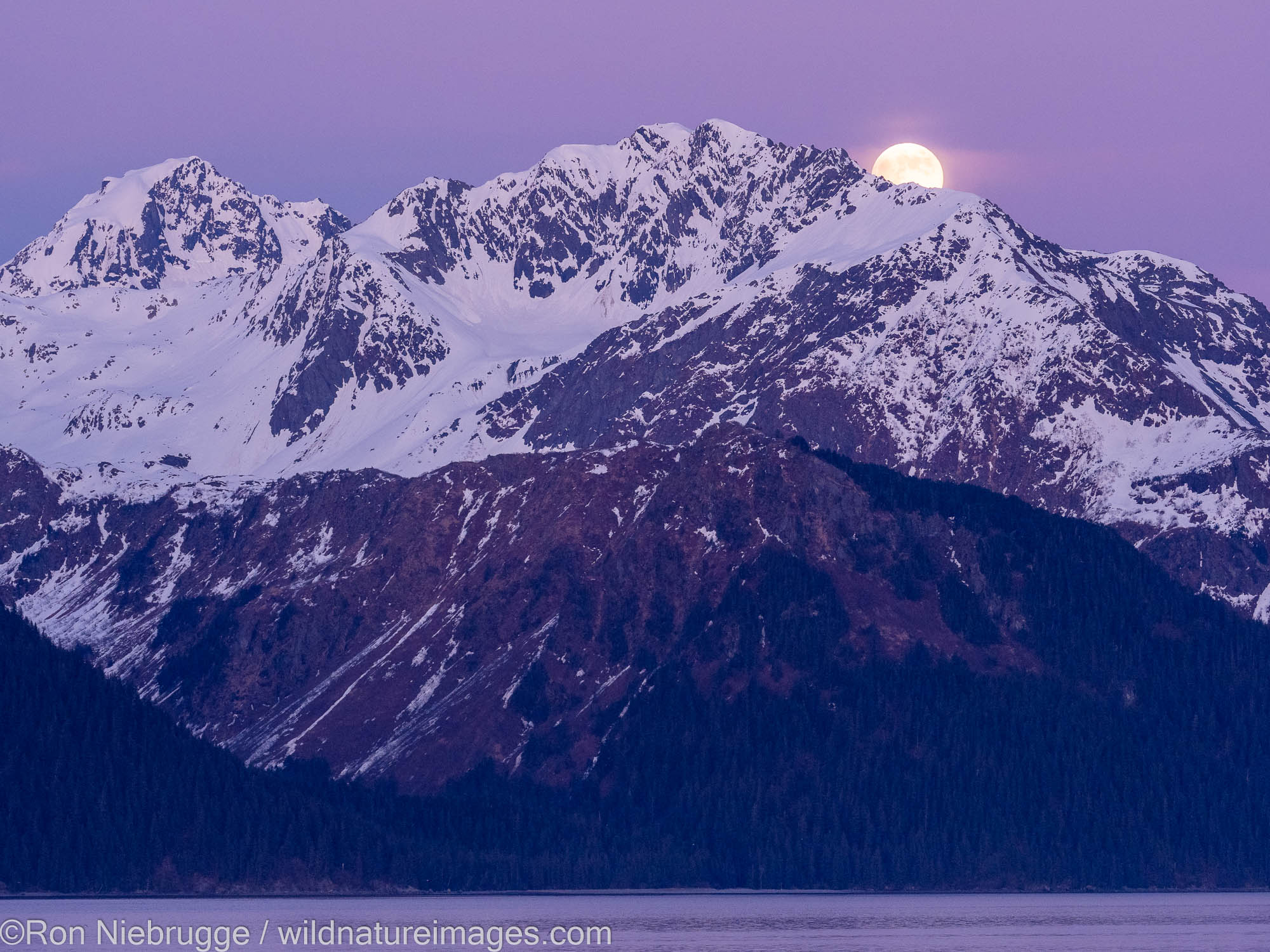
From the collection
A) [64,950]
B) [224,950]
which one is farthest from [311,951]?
[64,950]

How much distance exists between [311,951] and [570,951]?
64.4ft

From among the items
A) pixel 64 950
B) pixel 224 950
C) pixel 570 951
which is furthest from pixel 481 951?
pixel 64 950

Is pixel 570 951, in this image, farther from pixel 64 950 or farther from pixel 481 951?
pixel 64 950

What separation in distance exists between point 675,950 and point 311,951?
27603mm

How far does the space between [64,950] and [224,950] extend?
12162 mm

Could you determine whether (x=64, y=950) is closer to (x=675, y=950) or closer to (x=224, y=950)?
(x=224, y=950)

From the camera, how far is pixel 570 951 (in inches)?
7840

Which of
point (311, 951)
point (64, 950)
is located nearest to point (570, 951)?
point (311, 951)

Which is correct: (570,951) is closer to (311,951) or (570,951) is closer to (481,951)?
(481,951)

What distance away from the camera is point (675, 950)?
199250 millimetres

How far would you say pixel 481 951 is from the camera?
19762cm

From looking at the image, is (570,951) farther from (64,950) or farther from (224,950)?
(64,950)

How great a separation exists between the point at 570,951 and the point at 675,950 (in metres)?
7.97

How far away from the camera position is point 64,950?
200 meters
